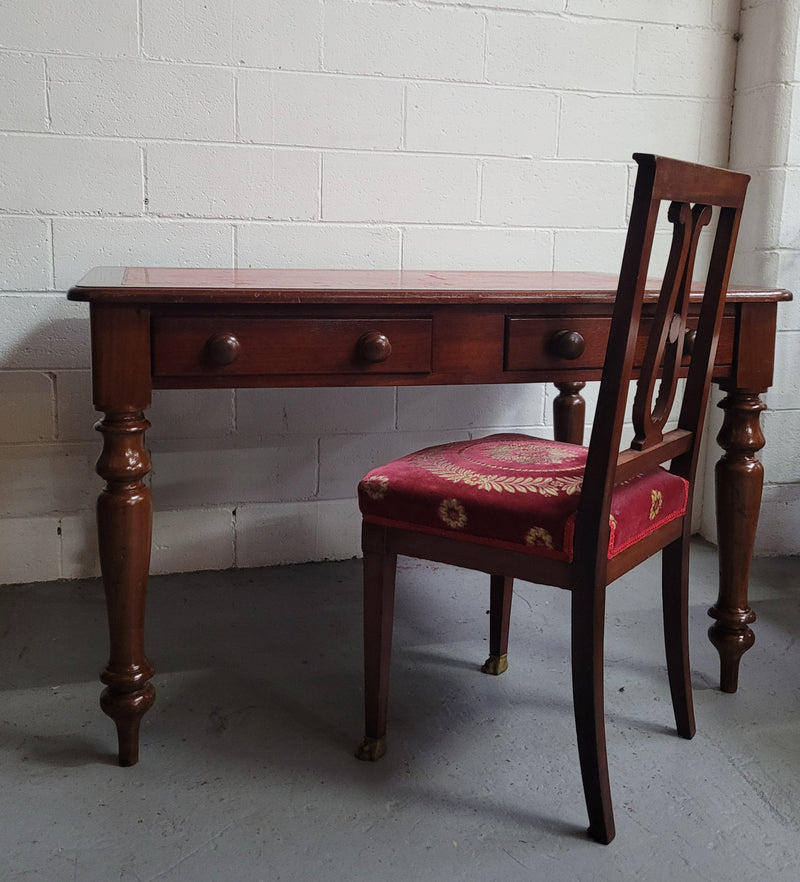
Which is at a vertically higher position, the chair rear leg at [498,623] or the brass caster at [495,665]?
the chair rear leg at [498,623]

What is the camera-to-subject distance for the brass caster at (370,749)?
5.62ft

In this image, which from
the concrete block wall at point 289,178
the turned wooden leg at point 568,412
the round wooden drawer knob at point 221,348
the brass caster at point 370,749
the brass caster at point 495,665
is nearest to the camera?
the round wooden drawer knob at point 221,348

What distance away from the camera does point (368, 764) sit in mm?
1701

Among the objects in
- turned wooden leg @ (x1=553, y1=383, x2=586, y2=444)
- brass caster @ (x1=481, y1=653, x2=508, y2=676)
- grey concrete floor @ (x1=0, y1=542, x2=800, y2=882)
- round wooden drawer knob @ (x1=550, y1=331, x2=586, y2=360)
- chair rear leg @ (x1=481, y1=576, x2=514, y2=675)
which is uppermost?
round wooden drawer knob @ (x1=550, y1=331, x2=586, y2=360)

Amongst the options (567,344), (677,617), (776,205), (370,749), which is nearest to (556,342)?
(567,344)

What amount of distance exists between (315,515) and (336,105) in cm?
109

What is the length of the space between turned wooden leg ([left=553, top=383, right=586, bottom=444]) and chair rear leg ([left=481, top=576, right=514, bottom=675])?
701 millimetres

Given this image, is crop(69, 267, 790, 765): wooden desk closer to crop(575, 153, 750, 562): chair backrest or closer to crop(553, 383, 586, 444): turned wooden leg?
crop(575, 153, 750, 562): chair backrest

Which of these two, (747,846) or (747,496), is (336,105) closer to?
(747,496)

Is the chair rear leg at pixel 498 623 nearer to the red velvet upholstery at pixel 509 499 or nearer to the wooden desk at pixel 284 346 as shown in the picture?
the red velvet upholstery at pixel 509 499

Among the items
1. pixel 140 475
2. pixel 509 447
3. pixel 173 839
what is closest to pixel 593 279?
pixel 509 447

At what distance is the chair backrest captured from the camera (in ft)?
4.57

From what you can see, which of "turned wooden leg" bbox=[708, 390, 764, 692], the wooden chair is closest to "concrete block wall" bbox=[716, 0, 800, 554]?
"turned wooden leg" bbox=[708, 390, 764, 692]

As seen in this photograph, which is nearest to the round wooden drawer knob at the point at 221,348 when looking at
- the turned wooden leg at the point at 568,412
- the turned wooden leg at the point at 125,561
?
the turned wooden leg at the point at 125,561
